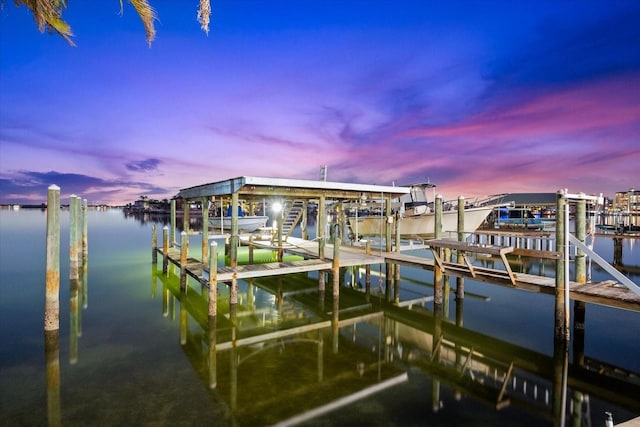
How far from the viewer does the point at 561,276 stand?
340 inches

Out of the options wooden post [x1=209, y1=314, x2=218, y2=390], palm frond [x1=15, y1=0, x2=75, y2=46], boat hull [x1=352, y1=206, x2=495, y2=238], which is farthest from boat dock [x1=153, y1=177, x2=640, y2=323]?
boat hull [x1=352, y1=206, x2=495, y2=238]

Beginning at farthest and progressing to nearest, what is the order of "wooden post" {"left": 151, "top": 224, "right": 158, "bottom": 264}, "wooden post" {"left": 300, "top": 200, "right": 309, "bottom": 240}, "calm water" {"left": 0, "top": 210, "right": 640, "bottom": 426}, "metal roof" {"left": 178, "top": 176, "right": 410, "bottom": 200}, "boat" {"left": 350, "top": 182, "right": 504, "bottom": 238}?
"boat" {"left": 350, "top": 182, "right": 504, "bottom": 238}
"wooden post" {"left": 300, "top": 200, "right": 309, "bottom": 240}
"wooden post" {"left": 151, "top": 224, "right": 158, "bottom": 264}
"metal roof" {"left": 178, "top": 176, "right": 410, "bottom": 200}
"calm water" {"left": 0, "top": 210, "right": 640, "bottom": 426}

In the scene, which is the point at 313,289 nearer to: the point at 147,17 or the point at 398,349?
the point at 398,349

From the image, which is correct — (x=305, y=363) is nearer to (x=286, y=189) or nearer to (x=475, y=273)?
(x=475, y=273)

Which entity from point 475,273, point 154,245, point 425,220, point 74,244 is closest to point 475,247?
point 475,273

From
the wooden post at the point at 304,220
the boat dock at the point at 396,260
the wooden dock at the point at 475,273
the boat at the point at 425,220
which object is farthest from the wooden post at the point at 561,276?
the wooden post at the point at 304,220

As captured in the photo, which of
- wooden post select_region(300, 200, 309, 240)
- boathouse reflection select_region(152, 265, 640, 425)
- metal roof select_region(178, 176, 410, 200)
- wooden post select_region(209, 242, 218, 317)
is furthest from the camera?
wooden post select_region(300, 200, 309, 240)

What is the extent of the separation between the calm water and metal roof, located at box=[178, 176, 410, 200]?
14.7 feet

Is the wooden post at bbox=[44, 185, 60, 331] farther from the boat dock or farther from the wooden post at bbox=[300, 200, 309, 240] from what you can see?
the wooden post at bbox=[300, 200, 309, 240]

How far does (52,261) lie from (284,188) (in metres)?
7.49

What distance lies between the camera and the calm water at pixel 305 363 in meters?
6.27

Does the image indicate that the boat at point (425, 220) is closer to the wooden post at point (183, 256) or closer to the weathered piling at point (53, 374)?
the wooden post at point (183, 256)

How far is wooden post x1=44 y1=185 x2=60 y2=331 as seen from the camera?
913cm

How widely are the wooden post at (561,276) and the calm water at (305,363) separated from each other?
80 cm
